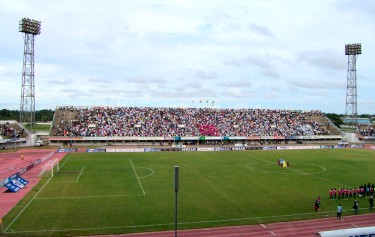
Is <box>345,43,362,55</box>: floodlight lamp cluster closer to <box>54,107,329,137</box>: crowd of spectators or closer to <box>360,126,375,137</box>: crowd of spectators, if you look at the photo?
<box>54,107,329,137</box>: crowd of spectators

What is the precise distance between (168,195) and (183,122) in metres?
56.7

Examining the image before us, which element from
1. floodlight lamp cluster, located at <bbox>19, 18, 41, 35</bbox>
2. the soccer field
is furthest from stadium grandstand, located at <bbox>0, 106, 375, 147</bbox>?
the soccer field

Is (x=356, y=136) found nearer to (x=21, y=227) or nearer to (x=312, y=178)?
(x=312, y=178)

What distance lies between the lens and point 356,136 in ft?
299

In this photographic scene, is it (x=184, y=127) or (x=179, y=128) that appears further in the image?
(x=184, y=127)

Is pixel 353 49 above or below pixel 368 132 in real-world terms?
above

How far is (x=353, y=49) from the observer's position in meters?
88.8

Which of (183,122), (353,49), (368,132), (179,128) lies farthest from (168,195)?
(368,132)

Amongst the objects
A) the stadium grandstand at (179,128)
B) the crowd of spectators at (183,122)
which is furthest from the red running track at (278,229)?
the crowd of spectators at (183,122)

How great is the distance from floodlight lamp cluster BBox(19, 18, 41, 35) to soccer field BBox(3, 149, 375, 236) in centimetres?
3156

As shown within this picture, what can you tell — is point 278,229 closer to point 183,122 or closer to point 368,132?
point 183,122

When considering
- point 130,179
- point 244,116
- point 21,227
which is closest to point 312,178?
point 130,179

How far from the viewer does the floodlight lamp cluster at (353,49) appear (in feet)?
289

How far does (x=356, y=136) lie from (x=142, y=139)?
55.5 metres
